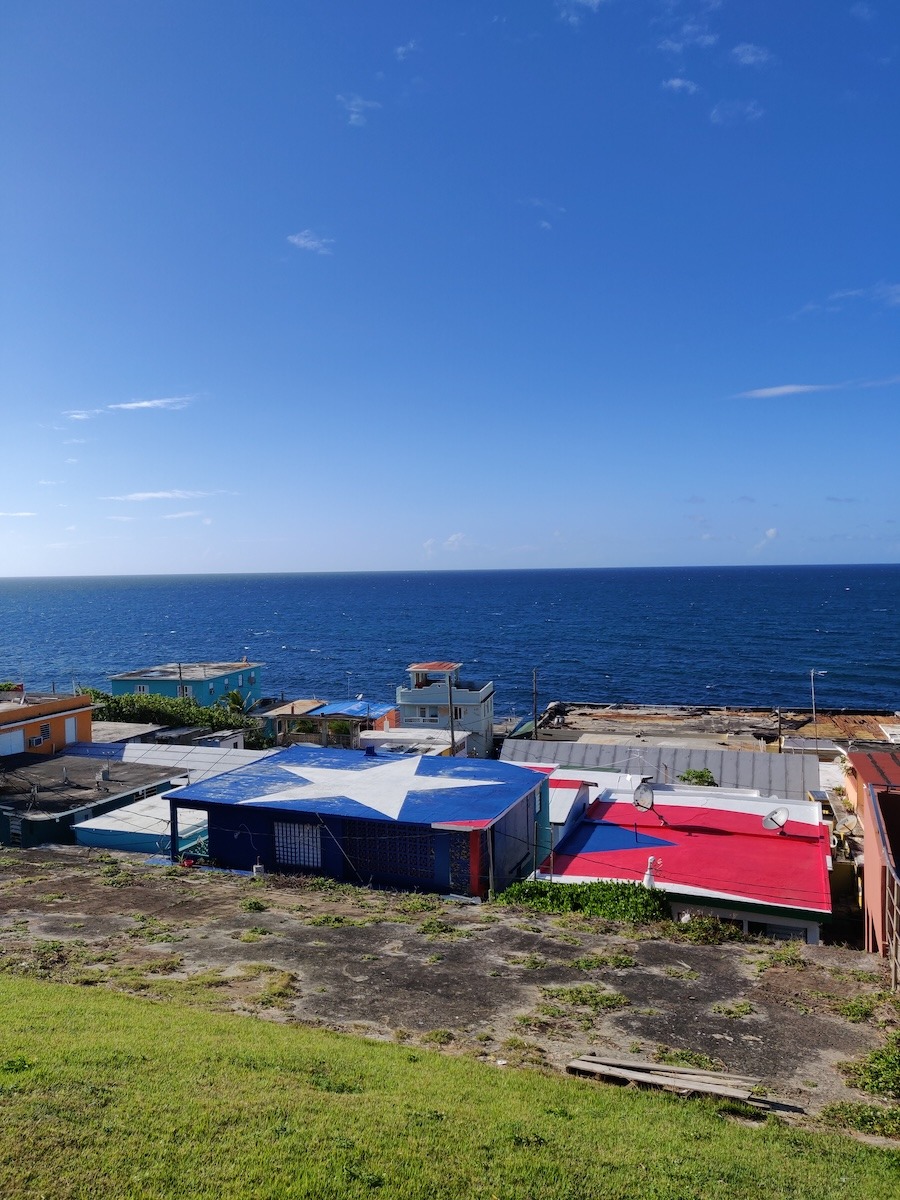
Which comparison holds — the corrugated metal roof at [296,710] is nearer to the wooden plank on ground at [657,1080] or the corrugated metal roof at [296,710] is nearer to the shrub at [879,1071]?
the wooden plank on ground at [657,1080]

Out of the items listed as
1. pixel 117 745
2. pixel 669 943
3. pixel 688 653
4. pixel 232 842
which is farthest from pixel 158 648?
pixel 669 943

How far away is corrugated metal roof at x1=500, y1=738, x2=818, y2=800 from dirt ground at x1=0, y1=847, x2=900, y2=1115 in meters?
22.4

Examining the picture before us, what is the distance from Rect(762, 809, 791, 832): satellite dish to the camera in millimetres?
23453

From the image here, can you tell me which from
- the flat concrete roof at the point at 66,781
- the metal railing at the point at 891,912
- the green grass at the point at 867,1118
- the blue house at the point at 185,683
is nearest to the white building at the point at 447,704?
the blue house at the point at 185,683

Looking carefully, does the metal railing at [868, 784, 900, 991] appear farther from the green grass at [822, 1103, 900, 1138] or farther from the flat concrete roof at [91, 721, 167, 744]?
the flat concrete roof at [91, 721, 167, 744]

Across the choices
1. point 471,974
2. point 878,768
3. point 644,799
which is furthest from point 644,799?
point 471,974

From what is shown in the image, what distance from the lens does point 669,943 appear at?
16.1 metres

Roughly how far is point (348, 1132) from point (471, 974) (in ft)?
20.3

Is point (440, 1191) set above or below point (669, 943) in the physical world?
above

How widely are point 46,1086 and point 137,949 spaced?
22.7ft

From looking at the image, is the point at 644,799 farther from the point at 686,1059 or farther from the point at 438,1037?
the point at 438,1037

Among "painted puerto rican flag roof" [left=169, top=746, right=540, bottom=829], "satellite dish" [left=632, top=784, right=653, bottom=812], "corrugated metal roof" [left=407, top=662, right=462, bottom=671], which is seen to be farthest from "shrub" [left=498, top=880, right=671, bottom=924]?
"corrugated metal roof" [left=407, top=662, right=462, bottom=671]

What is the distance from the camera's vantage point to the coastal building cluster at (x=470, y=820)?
766 inches

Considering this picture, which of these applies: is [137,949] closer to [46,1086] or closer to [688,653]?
[46,1086]
